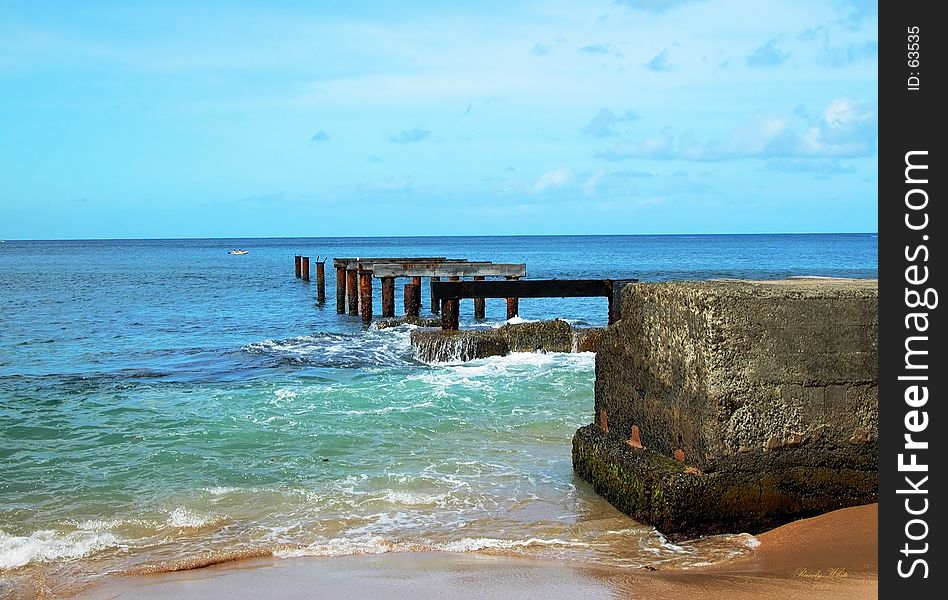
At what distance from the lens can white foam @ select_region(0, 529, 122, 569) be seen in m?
5.45

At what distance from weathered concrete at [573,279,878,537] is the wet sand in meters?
0.26

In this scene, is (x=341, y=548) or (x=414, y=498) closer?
(x=341, y=548)

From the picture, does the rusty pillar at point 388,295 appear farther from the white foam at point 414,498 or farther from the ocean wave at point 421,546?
the ocean wave at point 421,546

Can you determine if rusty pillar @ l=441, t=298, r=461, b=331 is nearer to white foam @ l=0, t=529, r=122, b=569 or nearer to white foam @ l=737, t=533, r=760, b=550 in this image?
white foam @ l=0, t=529, r=122, b=569

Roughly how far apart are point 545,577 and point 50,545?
301 cm

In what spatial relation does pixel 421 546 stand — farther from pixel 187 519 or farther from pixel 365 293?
pixel 365 293

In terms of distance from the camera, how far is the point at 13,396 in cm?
1158

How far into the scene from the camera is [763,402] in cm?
517

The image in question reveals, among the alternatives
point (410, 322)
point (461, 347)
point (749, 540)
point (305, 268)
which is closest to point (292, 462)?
point (749, 540)

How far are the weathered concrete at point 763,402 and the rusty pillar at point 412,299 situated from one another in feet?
52.3

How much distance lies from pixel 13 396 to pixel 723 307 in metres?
9.62

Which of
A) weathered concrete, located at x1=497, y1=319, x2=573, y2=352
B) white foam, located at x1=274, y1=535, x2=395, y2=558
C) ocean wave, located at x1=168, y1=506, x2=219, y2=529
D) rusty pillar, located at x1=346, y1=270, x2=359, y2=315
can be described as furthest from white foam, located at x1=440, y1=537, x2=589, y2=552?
rusty pillar, located at x1=346, y1=270, x2=359, y2=315

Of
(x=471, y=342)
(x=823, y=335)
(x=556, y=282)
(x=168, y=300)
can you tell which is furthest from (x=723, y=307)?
(x=168, y=300)

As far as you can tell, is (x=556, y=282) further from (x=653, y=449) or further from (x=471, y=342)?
(x=653, y=449)
